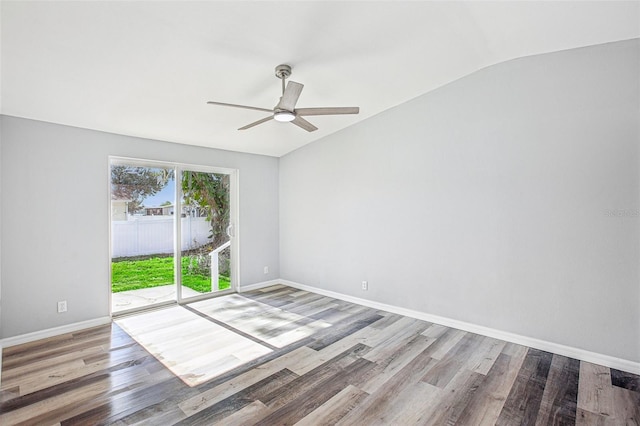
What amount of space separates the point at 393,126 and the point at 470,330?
262 centimetres

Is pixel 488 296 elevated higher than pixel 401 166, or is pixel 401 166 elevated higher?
pixel 401 166

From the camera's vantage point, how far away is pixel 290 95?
8.61 ft

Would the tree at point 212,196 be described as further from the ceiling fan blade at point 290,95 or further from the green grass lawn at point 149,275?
the ceiling fan blade at point 290,95

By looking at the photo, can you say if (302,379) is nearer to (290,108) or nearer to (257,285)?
(290,108)

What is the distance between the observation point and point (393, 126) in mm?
4113

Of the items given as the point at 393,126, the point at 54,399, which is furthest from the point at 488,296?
the point at 54,399

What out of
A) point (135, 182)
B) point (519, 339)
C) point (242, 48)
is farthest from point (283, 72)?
point (519, 339)

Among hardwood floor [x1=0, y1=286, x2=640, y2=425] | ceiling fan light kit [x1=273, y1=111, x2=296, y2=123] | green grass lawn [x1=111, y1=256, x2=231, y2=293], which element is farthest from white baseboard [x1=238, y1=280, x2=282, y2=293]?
ceiling fan light kit [x1=273, y1=111, x2=296, y2=123]

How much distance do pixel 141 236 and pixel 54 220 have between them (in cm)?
97

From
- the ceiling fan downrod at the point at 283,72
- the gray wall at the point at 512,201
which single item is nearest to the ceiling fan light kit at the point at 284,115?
the ceiling fan downrod at the point at 283,72

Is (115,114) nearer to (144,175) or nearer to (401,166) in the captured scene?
(144,175)

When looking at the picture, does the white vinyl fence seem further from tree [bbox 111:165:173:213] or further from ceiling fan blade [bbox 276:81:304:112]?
ceiling fan blade [bbox 276:81:304:112]

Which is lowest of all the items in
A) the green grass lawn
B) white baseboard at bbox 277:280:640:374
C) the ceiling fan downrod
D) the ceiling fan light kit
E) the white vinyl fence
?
white baseboard at bbox 277:280:640:374

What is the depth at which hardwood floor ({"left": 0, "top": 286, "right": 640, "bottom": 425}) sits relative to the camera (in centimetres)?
210
